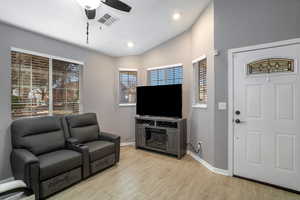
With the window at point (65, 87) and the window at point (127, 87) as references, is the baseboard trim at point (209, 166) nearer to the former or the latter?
the window at point (127, 87)

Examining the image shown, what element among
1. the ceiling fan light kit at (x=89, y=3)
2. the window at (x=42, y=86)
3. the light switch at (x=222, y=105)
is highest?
the ceiling fan light kit at (x=89, y=3)

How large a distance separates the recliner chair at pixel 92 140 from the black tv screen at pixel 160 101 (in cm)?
116

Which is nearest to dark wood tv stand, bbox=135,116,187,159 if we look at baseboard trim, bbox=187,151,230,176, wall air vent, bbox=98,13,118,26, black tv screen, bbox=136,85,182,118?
black tv screen, bbox=136,85,182,118

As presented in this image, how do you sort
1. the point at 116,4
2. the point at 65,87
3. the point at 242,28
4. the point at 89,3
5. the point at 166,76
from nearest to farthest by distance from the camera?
the point at 89,3, the point at 116,4, the point at 242,28, the point at 65,87, the point at 166,76

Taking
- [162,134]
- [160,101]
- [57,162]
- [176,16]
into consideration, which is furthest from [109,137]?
[176,16]

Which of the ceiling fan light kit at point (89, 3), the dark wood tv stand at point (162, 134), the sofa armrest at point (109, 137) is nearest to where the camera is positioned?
the ceiling fan light kit at point (89, 3)

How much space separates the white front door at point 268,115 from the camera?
221cm

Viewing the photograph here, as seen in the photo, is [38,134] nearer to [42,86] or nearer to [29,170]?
[29,170]

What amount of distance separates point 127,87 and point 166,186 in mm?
2938

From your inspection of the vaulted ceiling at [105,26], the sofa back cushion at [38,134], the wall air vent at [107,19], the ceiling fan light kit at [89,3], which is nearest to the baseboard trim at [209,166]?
the sofa back cushion at [38,134]

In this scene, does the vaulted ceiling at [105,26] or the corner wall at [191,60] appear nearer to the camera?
the vaulted ceiling at [105,26]

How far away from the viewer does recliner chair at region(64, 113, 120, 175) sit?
275 centimetres

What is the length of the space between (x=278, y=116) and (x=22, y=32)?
4.45 metres

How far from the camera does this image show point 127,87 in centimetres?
457
